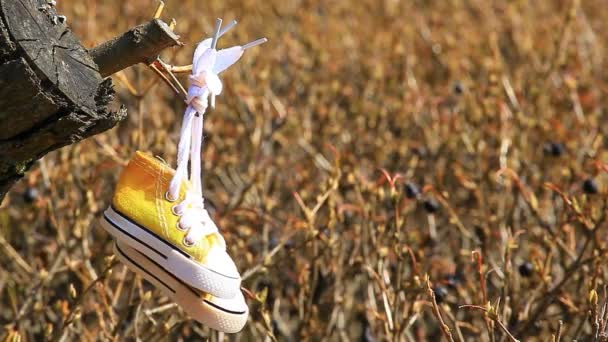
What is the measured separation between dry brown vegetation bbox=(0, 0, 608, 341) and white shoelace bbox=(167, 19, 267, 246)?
0.47 meters

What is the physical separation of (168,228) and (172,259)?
0.21 ft

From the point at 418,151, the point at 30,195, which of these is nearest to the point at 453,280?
the point at 418,151

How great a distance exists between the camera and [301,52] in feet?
17.1

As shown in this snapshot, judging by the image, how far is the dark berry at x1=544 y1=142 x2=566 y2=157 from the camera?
3.75 metres

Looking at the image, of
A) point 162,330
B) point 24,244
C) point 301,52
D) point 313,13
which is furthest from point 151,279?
point 313,13

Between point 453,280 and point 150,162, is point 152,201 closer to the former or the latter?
point 150,162

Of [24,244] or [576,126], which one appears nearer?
[24,244]

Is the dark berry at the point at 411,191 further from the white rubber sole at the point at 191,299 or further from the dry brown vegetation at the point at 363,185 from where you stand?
the white rubber sole at the point at 191,299

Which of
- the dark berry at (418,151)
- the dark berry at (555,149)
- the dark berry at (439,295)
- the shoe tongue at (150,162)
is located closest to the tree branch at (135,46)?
the shoe tongue at (150,162)

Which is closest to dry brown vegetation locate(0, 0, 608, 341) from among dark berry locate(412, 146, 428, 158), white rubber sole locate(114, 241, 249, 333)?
dark berry locate(412, 146, 428, 158)

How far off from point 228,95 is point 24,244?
3.83 ft

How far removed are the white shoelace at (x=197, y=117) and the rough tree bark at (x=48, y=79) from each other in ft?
0.36

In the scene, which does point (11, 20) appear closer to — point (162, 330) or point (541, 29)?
point (162, 330)

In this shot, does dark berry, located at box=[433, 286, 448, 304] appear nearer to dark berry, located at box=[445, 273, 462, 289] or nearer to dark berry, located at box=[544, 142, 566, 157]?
dark berry, located at box=[445, 273, 462, 289]
